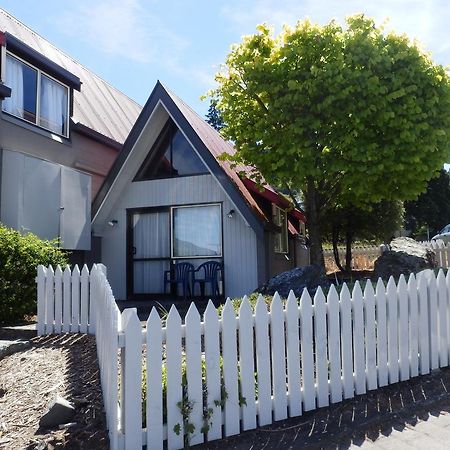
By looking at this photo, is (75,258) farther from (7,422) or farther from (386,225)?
(386,225)

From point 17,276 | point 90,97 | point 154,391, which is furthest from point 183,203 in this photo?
point 154,391

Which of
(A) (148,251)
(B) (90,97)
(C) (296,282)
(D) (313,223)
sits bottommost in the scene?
(C) (296,282)

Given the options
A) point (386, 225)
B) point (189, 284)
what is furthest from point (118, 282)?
point (386, 225)

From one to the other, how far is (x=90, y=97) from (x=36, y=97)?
4.18 m

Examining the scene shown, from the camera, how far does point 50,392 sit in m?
3.88

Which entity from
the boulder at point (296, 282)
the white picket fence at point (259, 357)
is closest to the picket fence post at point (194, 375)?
the white picket fence at point (259, 357)

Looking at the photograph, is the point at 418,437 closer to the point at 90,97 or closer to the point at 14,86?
the point at 14,86

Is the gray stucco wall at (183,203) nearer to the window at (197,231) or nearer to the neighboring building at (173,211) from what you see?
the neighboring building at (173,211)

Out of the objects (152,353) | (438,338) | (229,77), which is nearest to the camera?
(152,353)

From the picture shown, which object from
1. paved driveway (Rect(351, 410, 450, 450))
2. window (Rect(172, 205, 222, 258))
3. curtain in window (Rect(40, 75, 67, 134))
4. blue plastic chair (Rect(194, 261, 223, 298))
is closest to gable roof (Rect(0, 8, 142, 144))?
curtain in window (Rect(40, 75, 67, 134))

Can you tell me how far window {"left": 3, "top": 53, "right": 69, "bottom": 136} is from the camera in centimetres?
1062

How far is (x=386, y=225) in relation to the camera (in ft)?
50.7

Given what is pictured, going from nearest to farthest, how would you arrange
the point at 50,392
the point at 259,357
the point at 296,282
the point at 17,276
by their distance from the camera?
the point at 259,357 < the point at 50,392 < the point at 17,276 < the point at 296,282

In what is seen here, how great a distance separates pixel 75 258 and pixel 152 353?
30.1ft
